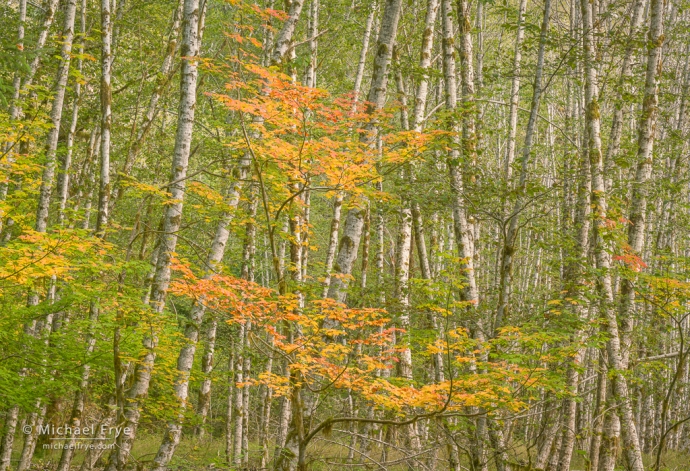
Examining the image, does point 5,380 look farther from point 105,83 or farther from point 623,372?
point 623,372

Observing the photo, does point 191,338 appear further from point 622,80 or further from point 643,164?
point 622,80

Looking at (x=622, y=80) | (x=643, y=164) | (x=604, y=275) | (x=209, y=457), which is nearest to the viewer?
(x=604, y=275)

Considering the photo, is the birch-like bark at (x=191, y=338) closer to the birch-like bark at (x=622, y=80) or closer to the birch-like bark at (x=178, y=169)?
the birch-like bark at (x=178, y=169)

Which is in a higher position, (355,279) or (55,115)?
(55,115)

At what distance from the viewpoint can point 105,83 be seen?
9492 millimetres

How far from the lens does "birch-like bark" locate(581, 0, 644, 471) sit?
7223mm

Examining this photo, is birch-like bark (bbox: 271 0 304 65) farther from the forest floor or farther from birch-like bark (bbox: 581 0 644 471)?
the forest floor

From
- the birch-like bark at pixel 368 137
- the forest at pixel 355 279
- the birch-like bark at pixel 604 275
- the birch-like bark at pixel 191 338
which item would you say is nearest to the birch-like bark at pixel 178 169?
the forest at pixel 355 279

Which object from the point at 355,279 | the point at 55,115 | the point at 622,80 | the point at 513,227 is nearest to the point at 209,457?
the point at 355,279

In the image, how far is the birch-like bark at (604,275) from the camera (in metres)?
7.22

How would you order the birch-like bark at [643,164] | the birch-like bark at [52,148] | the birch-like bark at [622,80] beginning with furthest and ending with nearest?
the birch-like bark at [52,148] → the birch-like bark at [622,80] → the birch-like bark at [643,164]

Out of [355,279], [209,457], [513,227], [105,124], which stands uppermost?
[105,124]

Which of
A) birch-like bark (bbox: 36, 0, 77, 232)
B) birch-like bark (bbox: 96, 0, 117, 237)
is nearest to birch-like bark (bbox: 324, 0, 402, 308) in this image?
birch-like bark (bbox: 96, 0, 117, 237)

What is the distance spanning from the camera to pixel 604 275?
22.7 feet
